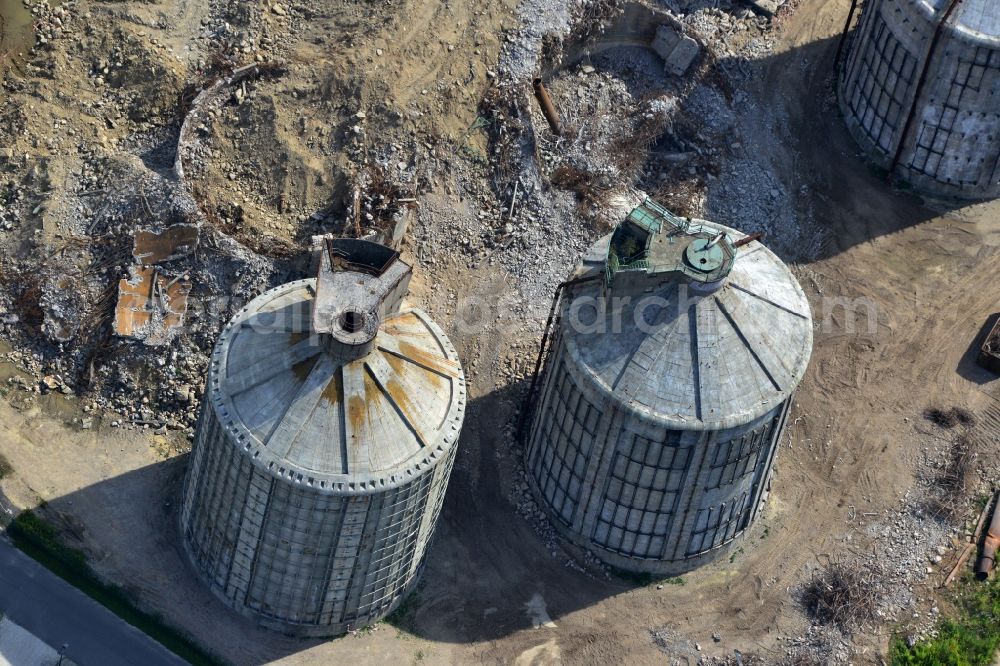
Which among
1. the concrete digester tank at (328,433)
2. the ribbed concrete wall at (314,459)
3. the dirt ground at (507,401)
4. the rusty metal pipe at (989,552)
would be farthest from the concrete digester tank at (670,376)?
the rusty metal pipe at (989,552)

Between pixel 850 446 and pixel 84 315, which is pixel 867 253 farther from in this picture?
pixel 84 315

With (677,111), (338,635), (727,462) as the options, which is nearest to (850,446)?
(727,462)

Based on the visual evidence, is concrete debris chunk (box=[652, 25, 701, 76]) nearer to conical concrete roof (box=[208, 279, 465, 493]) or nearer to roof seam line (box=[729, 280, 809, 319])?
roof seam line (box=[729, 280, 809, 319])

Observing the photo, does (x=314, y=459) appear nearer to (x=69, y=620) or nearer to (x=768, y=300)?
(x=69, y=620)

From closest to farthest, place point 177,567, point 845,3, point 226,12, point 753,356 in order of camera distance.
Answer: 1. point 753,356
2. point 177,567
3. point 226,12
4. point 845,3

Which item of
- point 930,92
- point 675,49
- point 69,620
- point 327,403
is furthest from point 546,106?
point 69,620

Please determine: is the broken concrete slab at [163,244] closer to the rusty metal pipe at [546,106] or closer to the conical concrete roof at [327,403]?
the conical concrete roof at [327,403]
